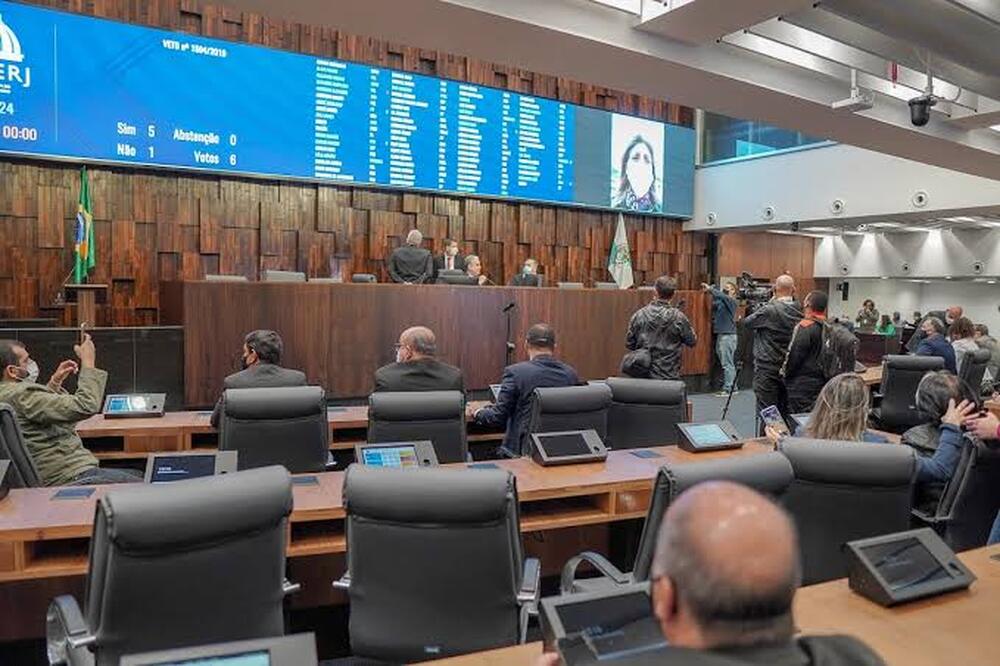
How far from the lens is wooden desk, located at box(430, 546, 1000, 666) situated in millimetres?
1456

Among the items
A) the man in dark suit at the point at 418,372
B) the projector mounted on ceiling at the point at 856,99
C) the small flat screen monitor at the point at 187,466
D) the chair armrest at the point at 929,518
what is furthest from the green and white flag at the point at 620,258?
the small flat screen monitor at the point at 187,466

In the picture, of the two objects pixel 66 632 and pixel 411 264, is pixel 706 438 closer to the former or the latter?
pixel 66 632

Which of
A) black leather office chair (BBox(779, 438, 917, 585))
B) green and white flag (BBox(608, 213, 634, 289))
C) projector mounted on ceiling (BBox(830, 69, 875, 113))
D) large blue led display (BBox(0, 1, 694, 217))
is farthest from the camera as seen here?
green and white flag (BBox(608, 213, 634, 289))

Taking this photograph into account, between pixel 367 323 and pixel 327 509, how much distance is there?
4.46m

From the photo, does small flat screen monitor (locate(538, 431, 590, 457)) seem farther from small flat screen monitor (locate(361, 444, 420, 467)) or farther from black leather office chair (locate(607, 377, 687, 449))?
black leather office chair (locate(607, 377, 687, 449))

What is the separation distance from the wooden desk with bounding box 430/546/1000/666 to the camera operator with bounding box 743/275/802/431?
3.56m

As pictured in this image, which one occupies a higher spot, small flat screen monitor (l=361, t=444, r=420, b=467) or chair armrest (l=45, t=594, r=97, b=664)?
small flat screen monitor (l=361, t=444, r=420, b=467)

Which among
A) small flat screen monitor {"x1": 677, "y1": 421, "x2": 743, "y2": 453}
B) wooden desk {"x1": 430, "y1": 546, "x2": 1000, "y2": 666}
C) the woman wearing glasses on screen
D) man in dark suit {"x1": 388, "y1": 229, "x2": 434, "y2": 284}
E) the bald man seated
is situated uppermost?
the woman wearing glasses on screen

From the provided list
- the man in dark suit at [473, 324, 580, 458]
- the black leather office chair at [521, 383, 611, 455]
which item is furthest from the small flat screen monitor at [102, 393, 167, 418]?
the black leather office chair at [521, 383, 611, 455]

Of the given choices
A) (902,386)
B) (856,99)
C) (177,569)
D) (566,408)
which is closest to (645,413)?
(566,408)

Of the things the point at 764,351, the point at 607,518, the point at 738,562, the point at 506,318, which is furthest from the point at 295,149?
the point at 738,562

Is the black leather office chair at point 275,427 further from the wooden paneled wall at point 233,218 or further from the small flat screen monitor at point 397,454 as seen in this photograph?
the wooden paneled wall at point 233,218

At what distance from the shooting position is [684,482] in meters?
1.89

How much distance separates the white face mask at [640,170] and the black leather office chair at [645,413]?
278 inches
